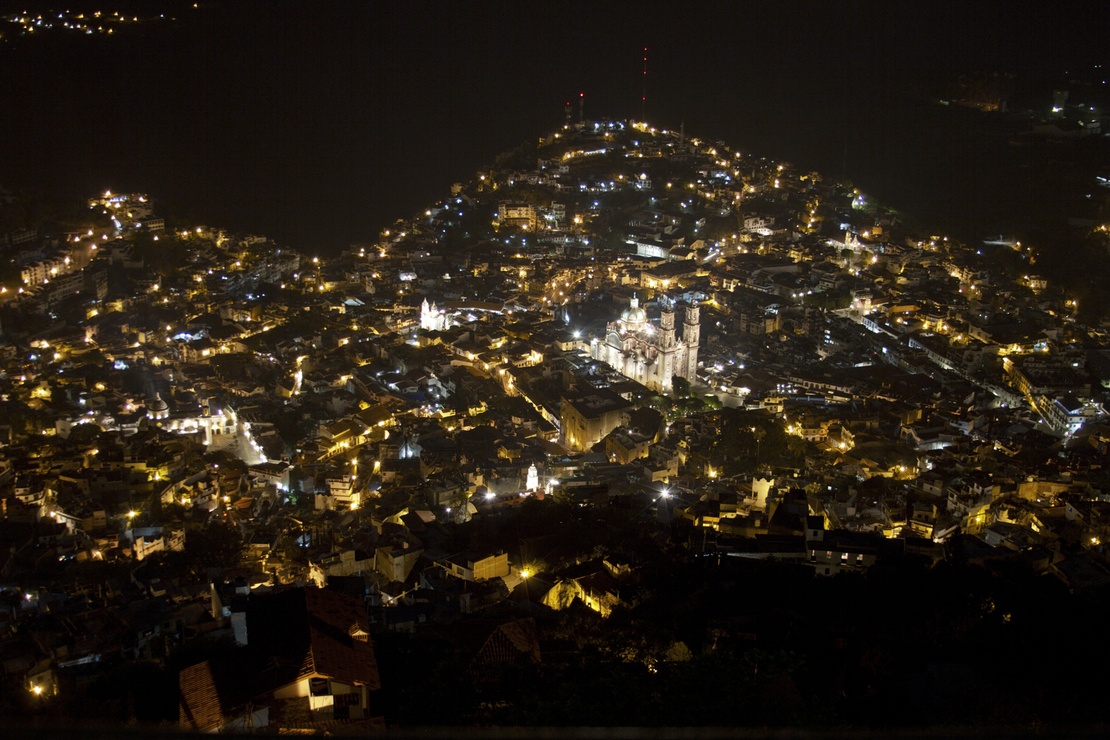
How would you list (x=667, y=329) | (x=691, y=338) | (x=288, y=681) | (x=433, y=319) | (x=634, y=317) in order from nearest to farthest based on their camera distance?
(x=288, y=681) → (x=667, y=329) → (x=691, y=338) → (x=634, y=317) → (x=433, y=319)

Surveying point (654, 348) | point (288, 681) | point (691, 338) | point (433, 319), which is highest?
point (288, 681)

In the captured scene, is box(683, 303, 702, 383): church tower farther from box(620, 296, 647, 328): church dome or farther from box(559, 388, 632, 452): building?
box(559, 388, 632, 452): building

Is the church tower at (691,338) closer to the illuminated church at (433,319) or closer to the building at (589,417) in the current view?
the building at (589,417)

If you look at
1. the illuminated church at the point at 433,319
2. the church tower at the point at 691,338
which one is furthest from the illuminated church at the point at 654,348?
the illuminated church at the point at 433,319

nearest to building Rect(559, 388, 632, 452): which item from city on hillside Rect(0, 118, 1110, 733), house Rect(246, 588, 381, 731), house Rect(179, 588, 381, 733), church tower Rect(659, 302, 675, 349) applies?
city on hillside Rect(0, 118, 1110, 733)

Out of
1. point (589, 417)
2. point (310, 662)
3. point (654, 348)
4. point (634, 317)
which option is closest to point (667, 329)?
point (654, 348)

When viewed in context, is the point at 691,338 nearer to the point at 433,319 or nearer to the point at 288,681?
the point at 433,319
